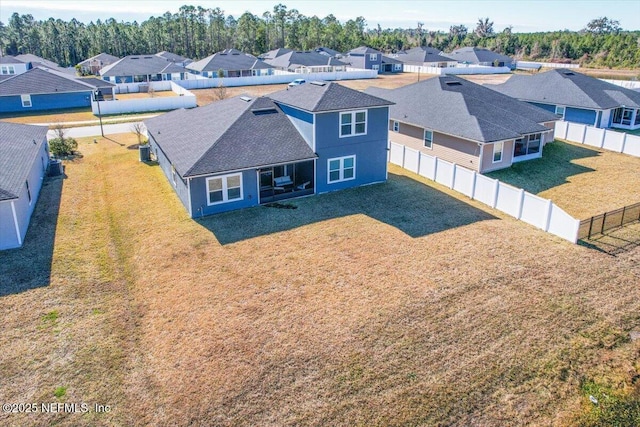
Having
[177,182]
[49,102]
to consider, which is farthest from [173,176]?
[49,102]

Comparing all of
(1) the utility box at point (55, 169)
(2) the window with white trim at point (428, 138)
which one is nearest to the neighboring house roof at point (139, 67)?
(1) the utility box at point (55, 169)

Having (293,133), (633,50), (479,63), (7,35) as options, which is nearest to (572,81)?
(293,133)

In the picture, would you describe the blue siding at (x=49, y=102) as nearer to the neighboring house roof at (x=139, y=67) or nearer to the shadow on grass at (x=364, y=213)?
the neighboring house roof at (x=139, y=67)

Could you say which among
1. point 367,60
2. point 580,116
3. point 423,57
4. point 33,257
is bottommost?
point 33,257

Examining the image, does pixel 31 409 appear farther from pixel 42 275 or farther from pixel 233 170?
pixel 233 170

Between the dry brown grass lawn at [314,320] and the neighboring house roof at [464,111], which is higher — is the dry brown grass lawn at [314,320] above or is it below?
below

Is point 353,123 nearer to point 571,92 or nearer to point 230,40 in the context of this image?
point 571,92

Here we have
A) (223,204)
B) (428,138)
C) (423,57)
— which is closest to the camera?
(223,204)
